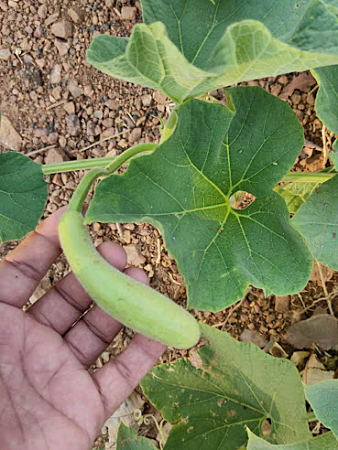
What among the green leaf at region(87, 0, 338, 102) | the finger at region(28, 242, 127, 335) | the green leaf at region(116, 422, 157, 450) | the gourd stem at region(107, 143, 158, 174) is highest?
the green leaf at region(87, 0, 338, 102)

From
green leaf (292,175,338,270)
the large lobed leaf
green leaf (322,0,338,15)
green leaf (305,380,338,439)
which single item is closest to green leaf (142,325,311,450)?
green leaf (305,380,338,439)

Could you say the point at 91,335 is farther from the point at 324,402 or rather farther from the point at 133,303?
the point at 324,402

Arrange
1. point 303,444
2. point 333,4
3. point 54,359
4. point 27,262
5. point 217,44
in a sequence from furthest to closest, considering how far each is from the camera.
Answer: point 27,262 < point 54,359 < point 303,444 < point 333,4 < point 217,44

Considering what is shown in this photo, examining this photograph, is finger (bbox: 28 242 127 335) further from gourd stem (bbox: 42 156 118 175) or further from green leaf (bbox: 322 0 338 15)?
green leaf (bbox: 322 0 338 15)

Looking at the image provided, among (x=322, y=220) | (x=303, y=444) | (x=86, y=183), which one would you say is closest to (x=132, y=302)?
(x=86, y=183)

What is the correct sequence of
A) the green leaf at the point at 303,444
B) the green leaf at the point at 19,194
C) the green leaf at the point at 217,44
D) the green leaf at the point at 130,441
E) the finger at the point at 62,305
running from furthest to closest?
the finger at the point at 62,305 < the green leaf at the point at 130,441 < the green leaf at the point at 19,194 < the green leaf at the point at 303,444 < the green leaf at the point at 217,44

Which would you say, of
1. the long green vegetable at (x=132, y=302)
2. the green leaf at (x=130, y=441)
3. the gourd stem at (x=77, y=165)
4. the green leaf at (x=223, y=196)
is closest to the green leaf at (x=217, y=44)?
the green leaf at (x=223, y=196)

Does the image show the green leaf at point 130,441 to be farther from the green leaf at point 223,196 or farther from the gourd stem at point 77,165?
the gourd stem at point 77,165
